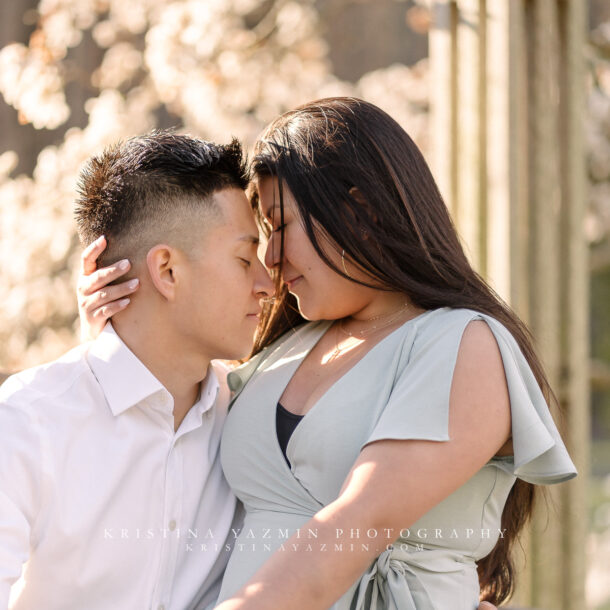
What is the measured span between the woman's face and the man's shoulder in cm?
51

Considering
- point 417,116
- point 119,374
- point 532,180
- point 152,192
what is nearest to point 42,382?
point 119,374

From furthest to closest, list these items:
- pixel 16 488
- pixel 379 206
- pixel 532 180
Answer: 1. pixel 532 180
2. pixel 379 206
3. pixel 16 488

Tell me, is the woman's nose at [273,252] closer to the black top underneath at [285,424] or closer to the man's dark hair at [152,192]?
the man's dark hair at [152,192]

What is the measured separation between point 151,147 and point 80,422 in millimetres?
674

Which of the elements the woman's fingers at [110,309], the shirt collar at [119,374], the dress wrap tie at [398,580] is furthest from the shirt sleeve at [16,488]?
the dress wrap tie at [398,580]

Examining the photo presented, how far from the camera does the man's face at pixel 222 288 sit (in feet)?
6.36

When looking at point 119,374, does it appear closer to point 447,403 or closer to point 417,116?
point 447,403

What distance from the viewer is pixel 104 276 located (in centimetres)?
192

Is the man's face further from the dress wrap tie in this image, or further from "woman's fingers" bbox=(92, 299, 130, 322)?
the dress wrap tie

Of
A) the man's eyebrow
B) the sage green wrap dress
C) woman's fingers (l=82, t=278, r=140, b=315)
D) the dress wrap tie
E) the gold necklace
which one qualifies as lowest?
the dress wrap tie

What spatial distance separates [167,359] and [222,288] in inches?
8.5

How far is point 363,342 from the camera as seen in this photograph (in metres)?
1.87

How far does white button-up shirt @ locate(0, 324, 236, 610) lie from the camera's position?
169 cm

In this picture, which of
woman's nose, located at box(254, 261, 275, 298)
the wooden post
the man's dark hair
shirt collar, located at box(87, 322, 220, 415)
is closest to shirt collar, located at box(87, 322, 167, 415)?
shirt collar, located at box(87, 322, 220, 415)
